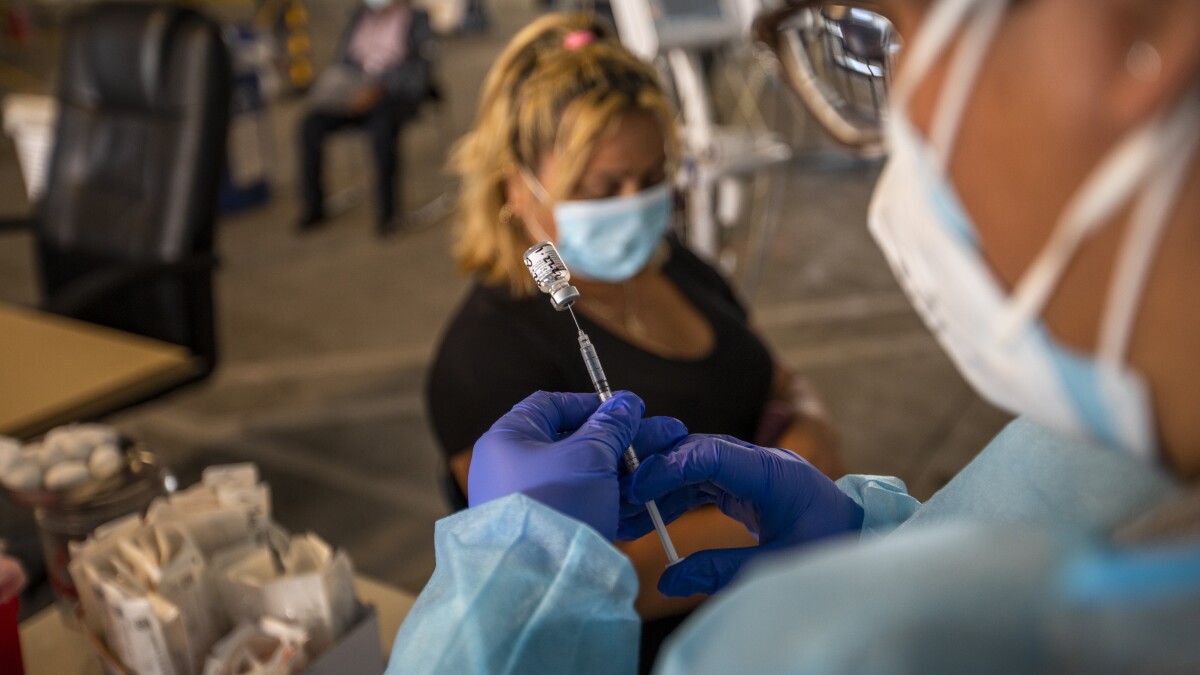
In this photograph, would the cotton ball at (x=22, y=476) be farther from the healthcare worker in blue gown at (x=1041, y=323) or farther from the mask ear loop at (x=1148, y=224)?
the mask ear loop at (x=1148, y=224)

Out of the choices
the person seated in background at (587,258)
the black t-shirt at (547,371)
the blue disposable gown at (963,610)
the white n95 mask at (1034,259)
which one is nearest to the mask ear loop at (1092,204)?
the white n95 mask at (1034,259)

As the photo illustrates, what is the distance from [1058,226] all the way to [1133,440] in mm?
99

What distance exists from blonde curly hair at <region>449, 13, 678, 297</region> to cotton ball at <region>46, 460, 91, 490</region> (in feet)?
1.85

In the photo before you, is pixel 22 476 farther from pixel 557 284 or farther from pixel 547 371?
pixel 557 284

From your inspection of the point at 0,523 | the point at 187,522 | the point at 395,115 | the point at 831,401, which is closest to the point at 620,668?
the point at 187,522

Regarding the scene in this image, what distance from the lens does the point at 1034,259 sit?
415 mm

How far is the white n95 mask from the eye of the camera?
0.36 meters

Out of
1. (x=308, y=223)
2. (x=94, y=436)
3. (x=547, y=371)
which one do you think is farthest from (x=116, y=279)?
(x=308, y=223)

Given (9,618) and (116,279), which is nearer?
(9,618)

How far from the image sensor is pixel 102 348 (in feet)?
5.32

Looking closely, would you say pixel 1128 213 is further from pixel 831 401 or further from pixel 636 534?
pixel 831 401

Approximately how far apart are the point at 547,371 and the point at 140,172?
125 centimetres

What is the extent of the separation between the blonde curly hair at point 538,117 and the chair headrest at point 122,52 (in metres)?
0.84

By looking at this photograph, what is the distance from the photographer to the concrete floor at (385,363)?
246 centimetres
